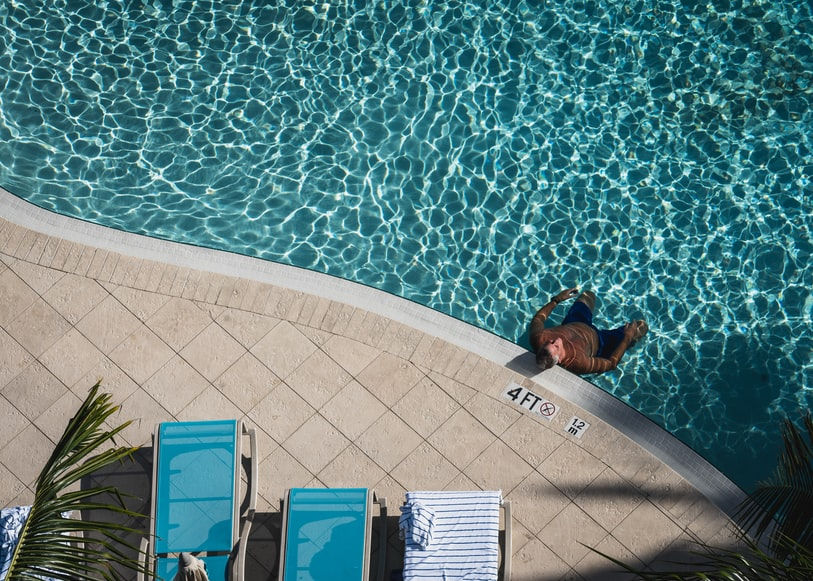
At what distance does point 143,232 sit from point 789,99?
340 inches

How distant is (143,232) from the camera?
1133cm

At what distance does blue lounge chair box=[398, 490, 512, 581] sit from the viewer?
862cm

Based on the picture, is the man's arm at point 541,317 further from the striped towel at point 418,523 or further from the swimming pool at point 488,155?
the striped towel at point 418,523

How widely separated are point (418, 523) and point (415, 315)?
102 inches

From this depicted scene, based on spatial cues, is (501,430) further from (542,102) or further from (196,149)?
(196,149)

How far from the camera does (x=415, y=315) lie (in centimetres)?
1031

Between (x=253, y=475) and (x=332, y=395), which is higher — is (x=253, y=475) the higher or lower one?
the lower one

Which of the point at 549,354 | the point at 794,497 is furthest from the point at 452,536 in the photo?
the point at 794,497

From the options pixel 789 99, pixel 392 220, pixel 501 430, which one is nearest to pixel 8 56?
pixel 392 220

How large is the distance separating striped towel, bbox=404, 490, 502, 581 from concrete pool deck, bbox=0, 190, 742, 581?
61 centimetres

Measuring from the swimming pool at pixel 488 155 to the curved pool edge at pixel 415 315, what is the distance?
0.63 m

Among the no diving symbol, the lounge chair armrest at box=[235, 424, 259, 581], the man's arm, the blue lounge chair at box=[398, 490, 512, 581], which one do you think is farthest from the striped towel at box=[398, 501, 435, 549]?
the man's arm

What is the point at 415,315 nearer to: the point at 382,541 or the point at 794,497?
the point at 382,541

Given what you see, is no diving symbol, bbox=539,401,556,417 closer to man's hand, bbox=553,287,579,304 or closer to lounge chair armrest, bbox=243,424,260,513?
man's hand, bbox=553,287,579,304
